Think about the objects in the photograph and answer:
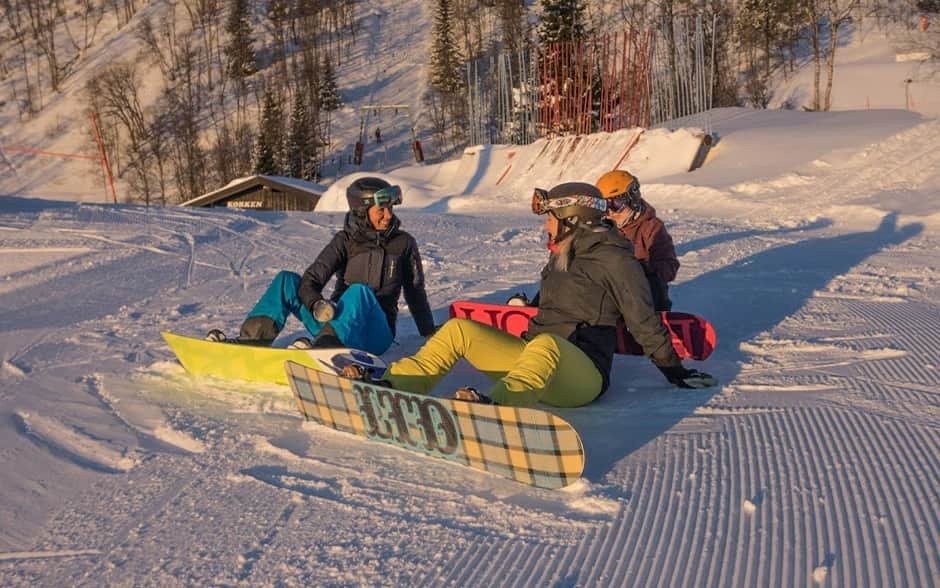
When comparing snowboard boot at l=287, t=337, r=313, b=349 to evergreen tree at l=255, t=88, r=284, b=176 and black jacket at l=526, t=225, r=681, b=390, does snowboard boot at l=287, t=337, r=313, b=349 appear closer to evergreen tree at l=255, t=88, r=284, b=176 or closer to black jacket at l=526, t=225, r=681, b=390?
black jacket at l=526, t=225, r=681, b=390

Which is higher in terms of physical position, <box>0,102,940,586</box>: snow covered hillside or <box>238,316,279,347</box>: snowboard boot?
<box>238,316,279,347</box>: snowboard boot

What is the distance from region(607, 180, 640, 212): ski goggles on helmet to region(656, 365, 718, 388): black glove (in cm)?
159

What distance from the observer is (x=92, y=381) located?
16.9 feet

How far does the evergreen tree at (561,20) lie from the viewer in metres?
28.9

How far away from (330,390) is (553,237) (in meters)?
1.28

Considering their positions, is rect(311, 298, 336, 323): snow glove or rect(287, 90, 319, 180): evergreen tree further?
rect(287, 90, 319, 180): evergreen tree

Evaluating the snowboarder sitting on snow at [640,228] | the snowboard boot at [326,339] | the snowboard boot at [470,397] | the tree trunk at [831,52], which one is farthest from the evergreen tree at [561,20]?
the snowboard boot at [470,397]

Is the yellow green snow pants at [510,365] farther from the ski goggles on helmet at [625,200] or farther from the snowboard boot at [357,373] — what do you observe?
the ski goggles on helmet at [625,200]

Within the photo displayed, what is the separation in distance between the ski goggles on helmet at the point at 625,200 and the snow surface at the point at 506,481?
1.04 m

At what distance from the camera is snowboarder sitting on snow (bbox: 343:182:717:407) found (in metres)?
3.83

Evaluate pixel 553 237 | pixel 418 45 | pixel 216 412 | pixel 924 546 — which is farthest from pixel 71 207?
pixel 418 45

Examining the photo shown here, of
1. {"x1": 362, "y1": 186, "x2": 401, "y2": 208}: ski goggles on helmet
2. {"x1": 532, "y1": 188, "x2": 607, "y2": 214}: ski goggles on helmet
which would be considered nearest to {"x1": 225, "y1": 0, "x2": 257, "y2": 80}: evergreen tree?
{"x1": 362, "y1": 186, "x2": 401, "y2": 208}: ski goggles on helmet

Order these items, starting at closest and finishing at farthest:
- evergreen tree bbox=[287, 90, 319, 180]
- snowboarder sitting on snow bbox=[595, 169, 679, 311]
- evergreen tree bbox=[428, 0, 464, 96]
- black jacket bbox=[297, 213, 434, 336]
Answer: black jacket bbox=[297, 213, 434, 336]
snowboarder sitting on snow bbox=[595, 169, 679, 311]
evergreen tree bbox=[287, 90, 319, 180]
evergreen tree bbox=[428, 0, 464, 96]

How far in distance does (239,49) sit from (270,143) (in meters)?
13.9
